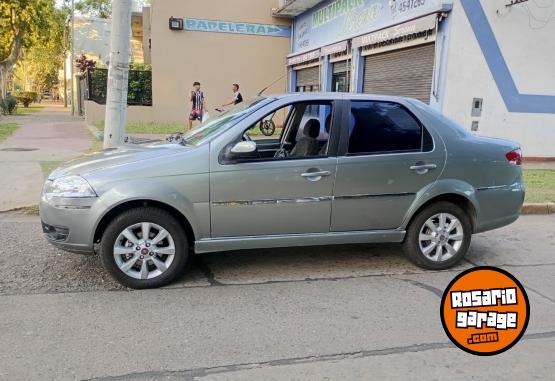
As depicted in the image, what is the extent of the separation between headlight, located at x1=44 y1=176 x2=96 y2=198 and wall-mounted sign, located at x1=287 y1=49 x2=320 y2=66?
16.2 m

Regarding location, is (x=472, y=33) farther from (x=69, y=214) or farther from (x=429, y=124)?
(x=69, y=214)

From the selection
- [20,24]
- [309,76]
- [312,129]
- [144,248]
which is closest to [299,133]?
[312,129]

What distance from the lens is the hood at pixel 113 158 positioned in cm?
425

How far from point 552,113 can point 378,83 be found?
15.8ft

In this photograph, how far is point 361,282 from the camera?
183 inches

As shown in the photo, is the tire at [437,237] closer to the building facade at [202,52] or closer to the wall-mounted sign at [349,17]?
the wall-mounted sign at [349,17]

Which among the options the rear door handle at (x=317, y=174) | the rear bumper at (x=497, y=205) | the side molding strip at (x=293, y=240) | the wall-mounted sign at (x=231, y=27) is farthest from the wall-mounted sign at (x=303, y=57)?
the rear door handle at (x=317, y=174)

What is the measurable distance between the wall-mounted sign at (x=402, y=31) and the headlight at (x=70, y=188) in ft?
32.7

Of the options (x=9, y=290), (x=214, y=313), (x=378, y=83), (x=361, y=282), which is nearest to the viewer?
(x=214, y=313)

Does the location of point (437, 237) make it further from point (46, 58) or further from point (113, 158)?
point (46, 58)

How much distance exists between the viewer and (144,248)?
4.24 m

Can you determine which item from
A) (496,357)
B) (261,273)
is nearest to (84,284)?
(261,273)

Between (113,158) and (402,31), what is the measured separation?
10.5 m

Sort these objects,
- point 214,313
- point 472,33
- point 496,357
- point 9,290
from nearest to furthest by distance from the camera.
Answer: point 496,357, point 214,313, point 9,290, point 472,33
